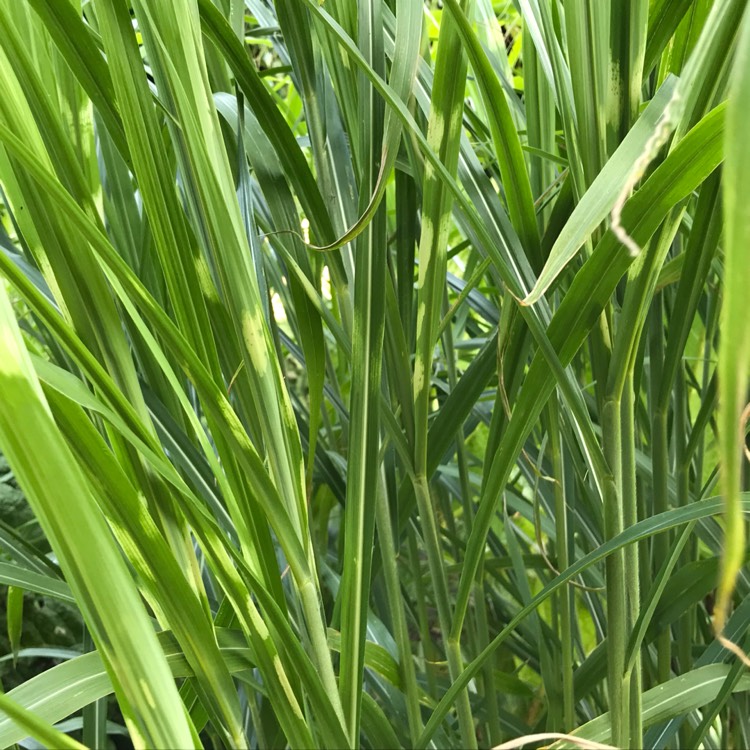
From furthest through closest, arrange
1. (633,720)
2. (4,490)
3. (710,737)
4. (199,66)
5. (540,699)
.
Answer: (4,490) → (540,699) → (710,737) → (633,720) → (199,66)

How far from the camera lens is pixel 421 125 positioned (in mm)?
428

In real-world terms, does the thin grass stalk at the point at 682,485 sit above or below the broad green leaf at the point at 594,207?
below

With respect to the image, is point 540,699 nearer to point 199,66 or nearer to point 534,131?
point 534,131

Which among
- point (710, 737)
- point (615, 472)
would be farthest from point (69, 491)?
point (710, 737)

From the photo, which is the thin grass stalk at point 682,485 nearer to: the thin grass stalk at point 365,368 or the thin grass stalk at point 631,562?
the thin grass stalk at point 631,562

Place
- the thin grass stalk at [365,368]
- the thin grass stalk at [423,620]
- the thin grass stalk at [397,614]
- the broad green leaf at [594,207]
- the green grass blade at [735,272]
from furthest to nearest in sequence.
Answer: the thin grass stalk at [423,620] < the thin grass stalk at [397,614] < the thin grass stalk at [365,368] < the broad green leaf at [594,207] < the green grass blade at [735,272]

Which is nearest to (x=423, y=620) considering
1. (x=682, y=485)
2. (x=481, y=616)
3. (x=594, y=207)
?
(x=481, y=616)

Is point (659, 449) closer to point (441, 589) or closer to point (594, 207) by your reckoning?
point (441, 589)

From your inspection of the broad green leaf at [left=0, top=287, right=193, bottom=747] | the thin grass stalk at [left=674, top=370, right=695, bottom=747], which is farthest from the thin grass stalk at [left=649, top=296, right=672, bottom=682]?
the broad green leaf at [left=0, top=287, right=193, bottom=747]

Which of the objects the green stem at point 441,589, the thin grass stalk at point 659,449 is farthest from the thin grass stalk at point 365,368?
the thin grass stalk at point 659,449

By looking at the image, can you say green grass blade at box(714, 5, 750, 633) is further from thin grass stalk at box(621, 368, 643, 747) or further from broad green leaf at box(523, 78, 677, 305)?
thin grass stalk at box(621, 368, 643, 747)

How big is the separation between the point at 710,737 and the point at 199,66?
0.66 metres

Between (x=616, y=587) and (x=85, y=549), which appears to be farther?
(x=616, y=587)

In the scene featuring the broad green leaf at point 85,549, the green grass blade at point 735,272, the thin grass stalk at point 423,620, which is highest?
the green grass blade at point 735,272
